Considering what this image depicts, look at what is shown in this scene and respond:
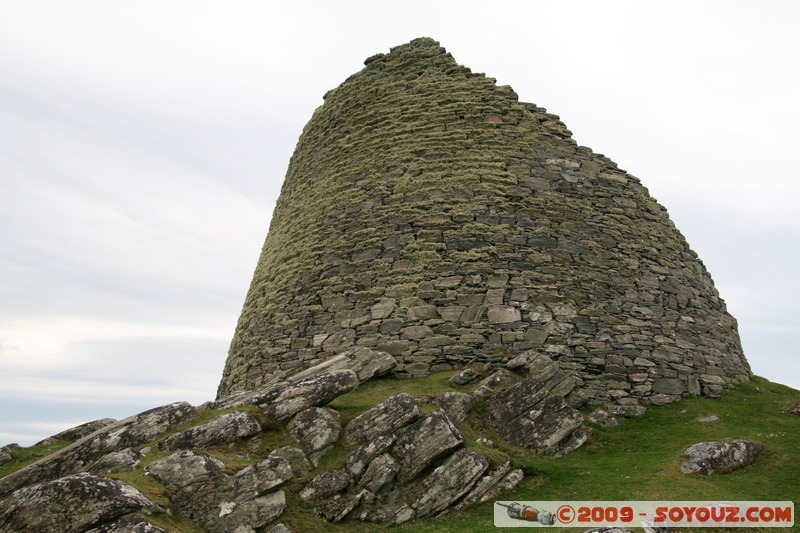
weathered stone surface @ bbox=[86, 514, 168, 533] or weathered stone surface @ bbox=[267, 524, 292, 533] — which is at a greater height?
weathered stone surface @ bbox=[86, 514, 168, 533]

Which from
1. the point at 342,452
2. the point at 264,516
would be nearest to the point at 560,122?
the point at 342,452

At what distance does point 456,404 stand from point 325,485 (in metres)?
2.87

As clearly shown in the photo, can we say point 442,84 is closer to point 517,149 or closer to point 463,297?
point 517,149

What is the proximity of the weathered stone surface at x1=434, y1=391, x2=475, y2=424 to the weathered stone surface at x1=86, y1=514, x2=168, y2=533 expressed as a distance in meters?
4.96

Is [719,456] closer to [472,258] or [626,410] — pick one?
[626,410]

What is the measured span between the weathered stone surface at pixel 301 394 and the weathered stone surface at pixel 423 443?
5.67ft

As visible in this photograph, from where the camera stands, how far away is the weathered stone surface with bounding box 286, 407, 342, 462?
394 inches

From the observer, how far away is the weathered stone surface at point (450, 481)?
29.6ft

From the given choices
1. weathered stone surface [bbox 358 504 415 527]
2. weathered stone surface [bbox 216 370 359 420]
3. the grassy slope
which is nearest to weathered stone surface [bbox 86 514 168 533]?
the grassy slope

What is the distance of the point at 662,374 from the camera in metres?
13.5

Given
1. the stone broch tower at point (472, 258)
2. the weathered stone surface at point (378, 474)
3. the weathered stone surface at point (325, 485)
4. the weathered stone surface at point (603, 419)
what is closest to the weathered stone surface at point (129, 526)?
the weathered stone surface at point (325, 485)

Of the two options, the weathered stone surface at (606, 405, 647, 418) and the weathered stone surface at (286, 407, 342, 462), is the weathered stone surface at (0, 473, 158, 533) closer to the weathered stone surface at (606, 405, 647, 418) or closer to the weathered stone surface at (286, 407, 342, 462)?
the weathered stone surface at (286, 407, 342, 462)

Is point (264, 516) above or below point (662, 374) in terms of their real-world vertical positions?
below

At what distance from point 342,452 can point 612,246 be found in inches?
324
